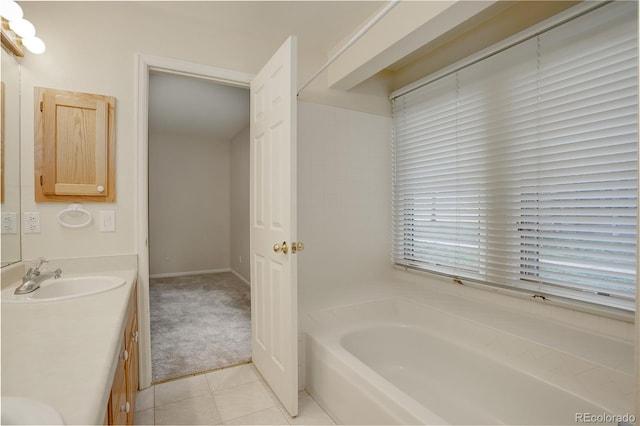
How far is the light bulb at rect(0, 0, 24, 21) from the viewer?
148 cm

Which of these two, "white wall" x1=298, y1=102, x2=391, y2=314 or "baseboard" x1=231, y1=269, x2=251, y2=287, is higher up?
"white wall" x1=298, y1=102, x2=391, y2=314

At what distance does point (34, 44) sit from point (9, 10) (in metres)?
0.19

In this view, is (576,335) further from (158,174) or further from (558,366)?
(158,174)

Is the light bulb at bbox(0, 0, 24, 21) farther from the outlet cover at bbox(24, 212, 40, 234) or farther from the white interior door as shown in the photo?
the white interior door

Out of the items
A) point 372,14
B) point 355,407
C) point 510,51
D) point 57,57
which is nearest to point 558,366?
point 355,407

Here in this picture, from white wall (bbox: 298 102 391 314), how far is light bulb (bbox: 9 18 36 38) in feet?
5.20

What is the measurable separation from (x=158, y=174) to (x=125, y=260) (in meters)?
4.01

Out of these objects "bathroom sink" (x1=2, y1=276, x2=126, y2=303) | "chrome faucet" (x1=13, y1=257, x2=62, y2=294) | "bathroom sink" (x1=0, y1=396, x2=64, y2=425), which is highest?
"chrome faucet" (x1=13, y1=257, x2=62, y2=294)

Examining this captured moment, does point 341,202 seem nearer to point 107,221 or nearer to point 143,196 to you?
point 143,196

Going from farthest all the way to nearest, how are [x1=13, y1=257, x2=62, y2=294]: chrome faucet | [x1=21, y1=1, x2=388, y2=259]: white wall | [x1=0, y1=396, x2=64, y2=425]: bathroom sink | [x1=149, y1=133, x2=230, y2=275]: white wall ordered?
[x1=149, y1=133, x2=230, y2=275]: white wall < [x1=21, y1=1, x2=388, y2=259]: white wall < [x1=13, y1=257, x2=62, y2=294]: chrome faucet < [x1=0, y1=396, x2=64, y2=425]: bathroom sink

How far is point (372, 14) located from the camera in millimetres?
2094

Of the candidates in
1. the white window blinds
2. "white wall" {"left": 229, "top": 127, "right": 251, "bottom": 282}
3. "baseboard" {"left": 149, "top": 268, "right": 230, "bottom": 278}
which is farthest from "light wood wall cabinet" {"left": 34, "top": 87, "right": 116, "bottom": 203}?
"baseboard" {"left": 149, "top": 268, "right": 230, "bottom": 278}

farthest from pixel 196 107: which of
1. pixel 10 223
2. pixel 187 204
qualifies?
pixel 10 223

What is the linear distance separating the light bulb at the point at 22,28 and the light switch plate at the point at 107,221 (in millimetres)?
997
